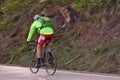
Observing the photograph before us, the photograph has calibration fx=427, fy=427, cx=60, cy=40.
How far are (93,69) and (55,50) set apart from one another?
436cm

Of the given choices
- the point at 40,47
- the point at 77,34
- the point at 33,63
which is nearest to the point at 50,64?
the point at 40,47

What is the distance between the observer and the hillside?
16531 mm

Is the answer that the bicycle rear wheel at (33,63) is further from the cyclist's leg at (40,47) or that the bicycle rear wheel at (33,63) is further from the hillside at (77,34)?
the hillside at (77,34)

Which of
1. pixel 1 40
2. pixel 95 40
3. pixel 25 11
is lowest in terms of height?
pixel 1 40

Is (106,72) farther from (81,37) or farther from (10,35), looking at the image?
(10,35)

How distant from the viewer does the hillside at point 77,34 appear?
54.2 ft

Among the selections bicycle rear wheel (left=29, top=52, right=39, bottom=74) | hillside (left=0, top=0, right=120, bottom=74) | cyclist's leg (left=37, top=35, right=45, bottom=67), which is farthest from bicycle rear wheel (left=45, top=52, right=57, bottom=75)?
hillside (left=0, top=0, right=120, bottom=74)

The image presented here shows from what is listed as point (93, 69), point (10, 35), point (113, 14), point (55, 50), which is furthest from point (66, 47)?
point (10, 35)

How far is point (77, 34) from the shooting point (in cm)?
2008

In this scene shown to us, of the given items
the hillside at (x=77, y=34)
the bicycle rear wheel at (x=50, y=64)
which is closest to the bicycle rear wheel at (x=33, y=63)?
the bicycle rear wheel at (x=50, y=64)

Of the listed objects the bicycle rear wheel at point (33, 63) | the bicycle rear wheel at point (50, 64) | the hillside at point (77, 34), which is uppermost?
the bicycle rear wheel at point (50, 64)

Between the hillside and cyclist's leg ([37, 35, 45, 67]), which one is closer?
cyclist's leg ([37, 35, 45, 67])

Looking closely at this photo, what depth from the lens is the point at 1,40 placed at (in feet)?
86.3

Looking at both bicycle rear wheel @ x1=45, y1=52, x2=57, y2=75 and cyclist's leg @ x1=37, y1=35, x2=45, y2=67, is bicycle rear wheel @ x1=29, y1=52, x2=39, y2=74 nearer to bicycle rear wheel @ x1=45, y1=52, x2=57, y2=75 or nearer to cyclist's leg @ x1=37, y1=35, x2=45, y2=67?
cyclist's leg @ x1=37, y1=35, x2=45, y2=67
